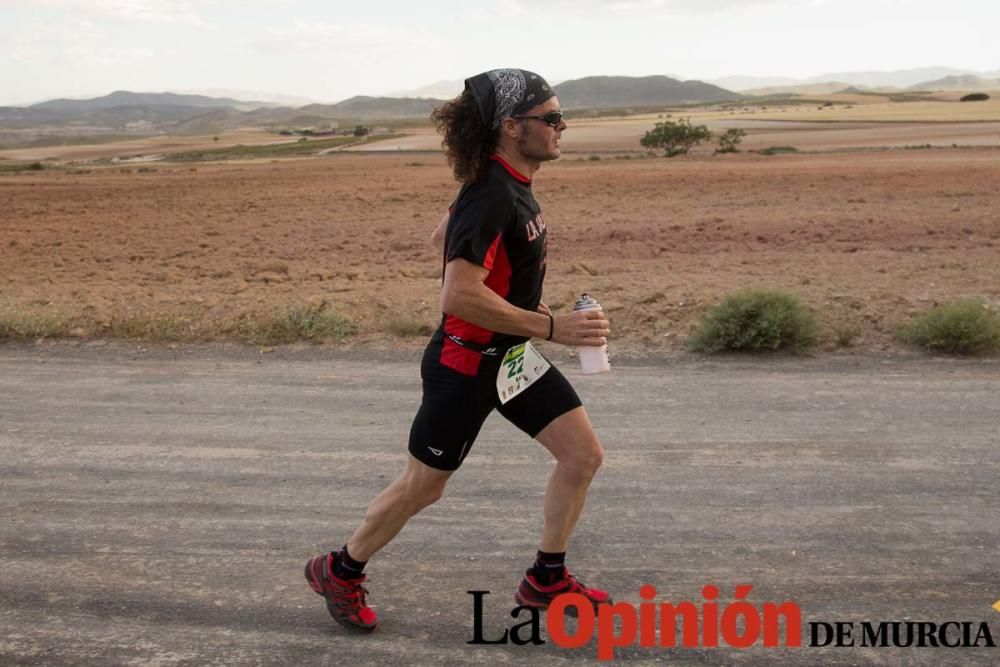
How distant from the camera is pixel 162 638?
354 cm

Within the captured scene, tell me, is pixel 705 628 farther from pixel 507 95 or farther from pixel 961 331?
pixel 961 331

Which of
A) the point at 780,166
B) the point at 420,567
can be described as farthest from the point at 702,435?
the point at 780,166

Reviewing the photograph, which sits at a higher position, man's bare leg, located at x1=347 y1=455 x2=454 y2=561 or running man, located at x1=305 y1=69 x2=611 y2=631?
running man, located at x1=305 y1=69 x2=611 y2=631

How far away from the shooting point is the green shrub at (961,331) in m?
7.59

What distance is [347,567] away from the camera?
3.60m

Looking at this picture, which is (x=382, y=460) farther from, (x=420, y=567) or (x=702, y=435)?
(x=702, y=435)

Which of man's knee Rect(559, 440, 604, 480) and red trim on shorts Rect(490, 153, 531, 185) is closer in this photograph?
red trim on shorts Rect(490, 153, 531, 185)

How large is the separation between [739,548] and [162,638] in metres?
2.47

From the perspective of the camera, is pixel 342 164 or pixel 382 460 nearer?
pixel 382 460

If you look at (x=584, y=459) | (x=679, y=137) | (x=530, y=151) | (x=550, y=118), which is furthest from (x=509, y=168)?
(x=679, y=137)

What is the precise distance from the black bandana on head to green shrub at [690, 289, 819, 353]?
15.9 ft

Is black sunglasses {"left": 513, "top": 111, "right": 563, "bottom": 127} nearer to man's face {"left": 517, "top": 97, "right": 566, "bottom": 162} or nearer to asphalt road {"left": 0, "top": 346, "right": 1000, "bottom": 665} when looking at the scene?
man's face {"left": 517, "top": 97, "right": 566, "bottom": 162}

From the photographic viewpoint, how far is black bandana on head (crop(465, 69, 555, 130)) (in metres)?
3.25

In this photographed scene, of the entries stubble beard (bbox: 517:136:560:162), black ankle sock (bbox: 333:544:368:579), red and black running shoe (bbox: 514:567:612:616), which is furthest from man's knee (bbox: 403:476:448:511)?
stubble beard (bbox: 517:136:560:162)
